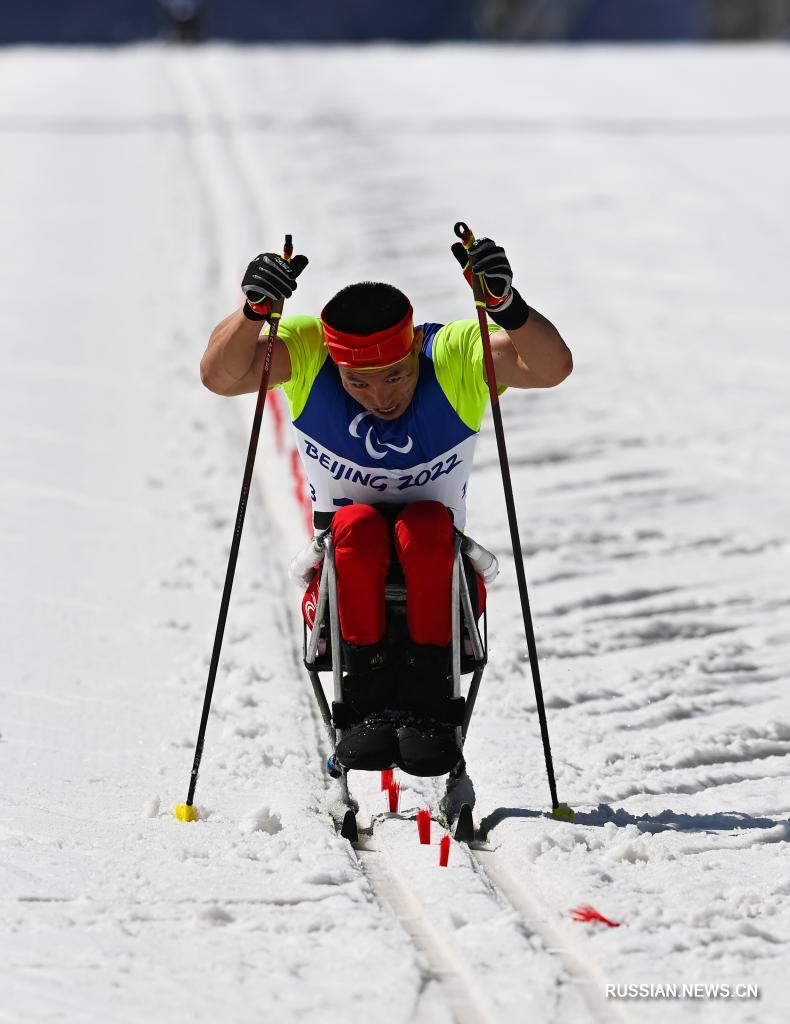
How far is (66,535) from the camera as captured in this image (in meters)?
6.03

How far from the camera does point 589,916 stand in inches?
125

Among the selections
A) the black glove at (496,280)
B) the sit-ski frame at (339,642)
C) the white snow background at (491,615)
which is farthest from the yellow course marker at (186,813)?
the black glove at (496,280)

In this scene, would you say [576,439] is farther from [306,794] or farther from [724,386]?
[306,794]

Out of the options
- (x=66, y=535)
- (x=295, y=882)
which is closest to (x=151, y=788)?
(x=295, y=882)

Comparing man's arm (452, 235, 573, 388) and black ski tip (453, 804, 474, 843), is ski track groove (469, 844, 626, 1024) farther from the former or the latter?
man's arm (452, 235, 573, 388)

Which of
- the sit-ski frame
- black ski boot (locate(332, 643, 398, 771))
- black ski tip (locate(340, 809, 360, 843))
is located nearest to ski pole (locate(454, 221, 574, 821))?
the sit-ski frame

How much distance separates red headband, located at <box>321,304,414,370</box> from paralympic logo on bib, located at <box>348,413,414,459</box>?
204 mm

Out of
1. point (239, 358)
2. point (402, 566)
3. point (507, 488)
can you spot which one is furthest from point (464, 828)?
point (239, 358)

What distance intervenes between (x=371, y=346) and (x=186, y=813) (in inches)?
53.7

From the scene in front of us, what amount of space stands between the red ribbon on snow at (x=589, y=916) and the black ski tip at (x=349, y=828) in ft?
2.33

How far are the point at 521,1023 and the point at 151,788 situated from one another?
1564mm

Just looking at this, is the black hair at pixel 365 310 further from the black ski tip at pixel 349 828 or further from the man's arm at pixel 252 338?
the black ski tip at pixel 349 828

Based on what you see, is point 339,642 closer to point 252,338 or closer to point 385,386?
point 385,386

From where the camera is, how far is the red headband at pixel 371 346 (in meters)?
3.68
